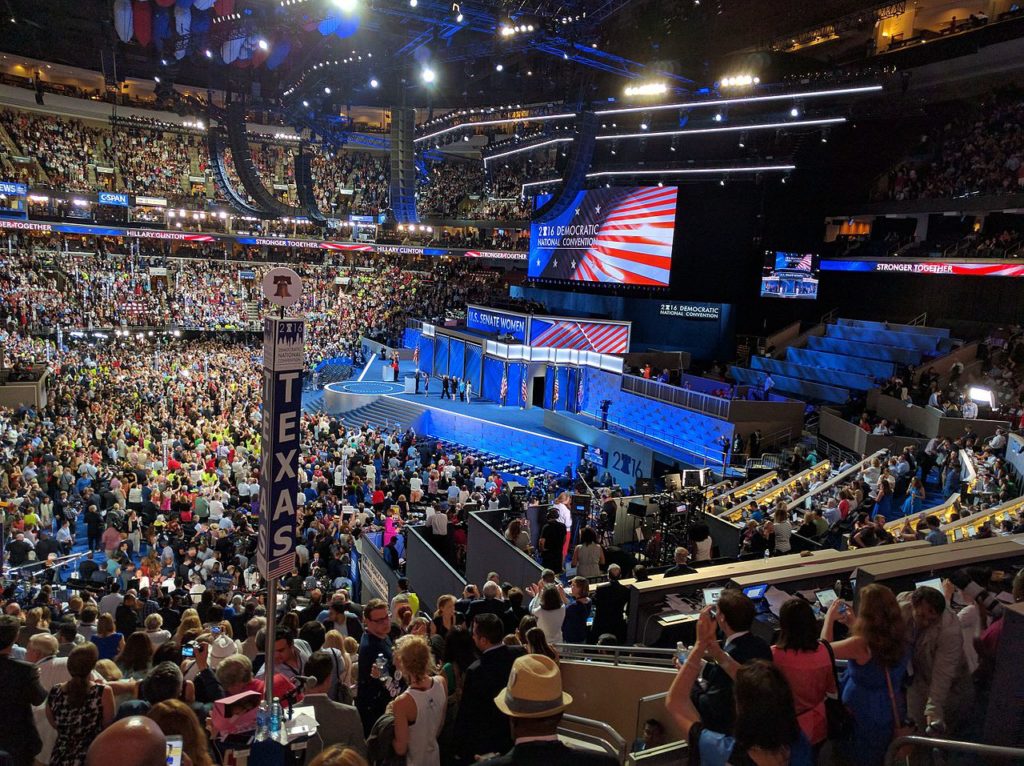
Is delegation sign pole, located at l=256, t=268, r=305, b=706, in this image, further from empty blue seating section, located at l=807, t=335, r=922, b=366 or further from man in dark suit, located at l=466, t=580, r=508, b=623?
empty blue seating section, located at l=807, t=335, r=922, b=366

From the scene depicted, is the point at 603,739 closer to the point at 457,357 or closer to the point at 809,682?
the point at 809,682

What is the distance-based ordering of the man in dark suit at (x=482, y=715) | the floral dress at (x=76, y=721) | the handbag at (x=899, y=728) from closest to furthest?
the handbag at (x=899, y=728), the floral dress at (x=76, y=721), the man in dark suit at (x=482, y=715)

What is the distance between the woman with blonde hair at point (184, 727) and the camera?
327 cm

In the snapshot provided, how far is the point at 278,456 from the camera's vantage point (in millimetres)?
3645

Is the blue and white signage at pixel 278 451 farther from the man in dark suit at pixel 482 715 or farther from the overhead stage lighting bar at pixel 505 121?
the overhead stage lighting bar at pixel 505 121

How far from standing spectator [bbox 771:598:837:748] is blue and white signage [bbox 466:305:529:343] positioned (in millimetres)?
24359

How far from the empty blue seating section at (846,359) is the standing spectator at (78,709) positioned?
821 inches

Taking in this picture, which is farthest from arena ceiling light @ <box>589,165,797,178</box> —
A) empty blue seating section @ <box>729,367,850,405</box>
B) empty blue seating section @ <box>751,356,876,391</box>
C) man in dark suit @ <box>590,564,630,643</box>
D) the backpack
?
the backpack

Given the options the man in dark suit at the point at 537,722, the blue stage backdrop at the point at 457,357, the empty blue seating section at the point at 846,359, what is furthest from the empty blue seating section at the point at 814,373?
the man in dark suit at the point at 537,722

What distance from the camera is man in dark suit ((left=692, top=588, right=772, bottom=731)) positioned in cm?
315

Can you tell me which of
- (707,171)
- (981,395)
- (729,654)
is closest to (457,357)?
(707,171)

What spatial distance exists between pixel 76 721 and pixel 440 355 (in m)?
29.9

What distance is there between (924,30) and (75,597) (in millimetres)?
30426

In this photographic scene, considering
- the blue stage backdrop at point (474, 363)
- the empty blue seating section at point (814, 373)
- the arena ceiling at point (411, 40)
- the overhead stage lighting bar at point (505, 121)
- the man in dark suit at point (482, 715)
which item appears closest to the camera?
the man in dark suit at point (482, 715)
